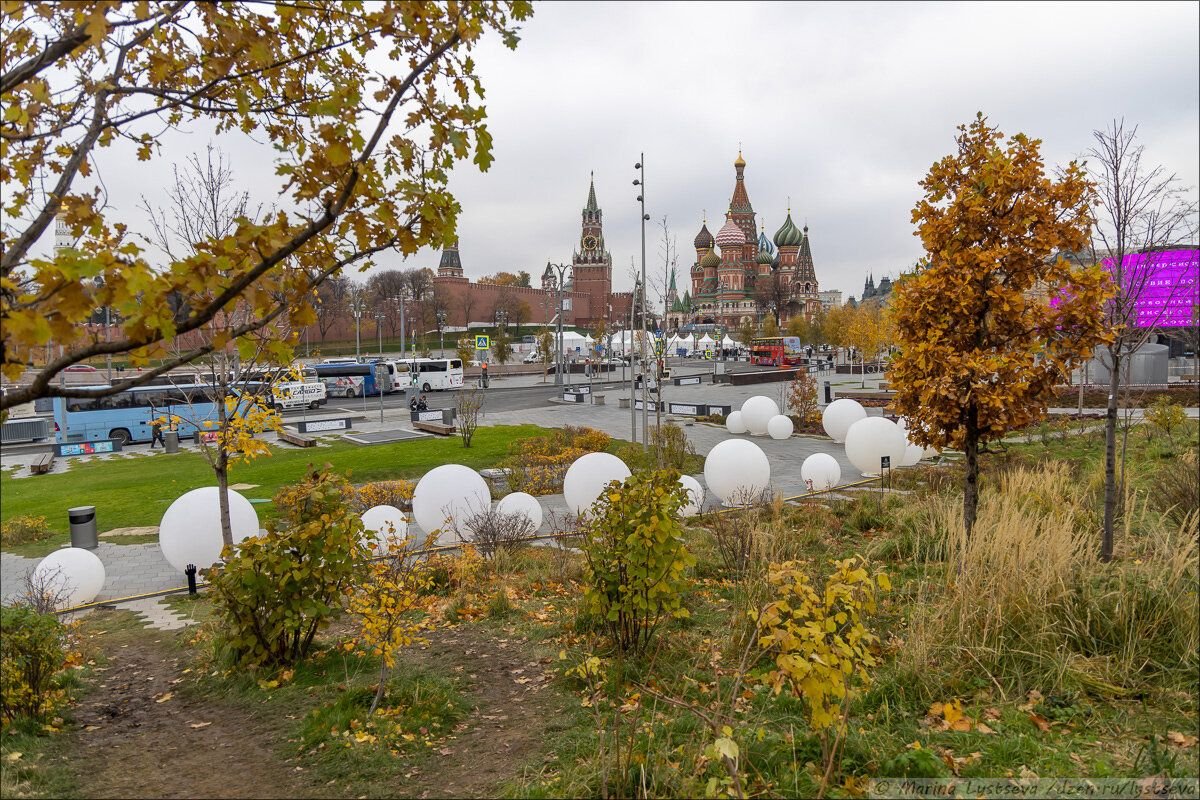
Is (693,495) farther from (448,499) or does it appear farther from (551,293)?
(551,293)

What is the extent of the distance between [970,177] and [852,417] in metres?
11.0

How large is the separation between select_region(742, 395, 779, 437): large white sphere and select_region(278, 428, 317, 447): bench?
42.4 feet

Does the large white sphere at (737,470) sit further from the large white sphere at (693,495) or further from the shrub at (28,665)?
the shrub at (28,665)

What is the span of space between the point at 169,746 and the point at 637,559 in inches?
124

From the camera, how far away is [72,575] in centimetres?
809

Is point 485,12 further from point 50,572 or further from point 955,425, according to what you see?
point 50,572

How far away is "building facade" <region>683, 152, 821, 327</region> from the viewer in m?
92.1

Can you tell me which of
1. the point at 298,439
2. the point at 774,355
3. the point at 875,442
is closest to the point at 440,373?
the point at 298,439

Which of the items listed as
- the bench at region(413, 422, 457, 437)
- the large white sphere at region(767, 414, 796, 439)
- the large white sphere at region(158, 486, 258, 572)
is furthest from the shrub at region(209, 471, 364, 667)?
the bench at region(413, 422, 457, 437)

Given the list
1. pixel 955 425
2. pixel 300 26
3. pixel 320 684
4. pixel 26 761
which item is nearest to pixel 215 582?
pixel 320 684

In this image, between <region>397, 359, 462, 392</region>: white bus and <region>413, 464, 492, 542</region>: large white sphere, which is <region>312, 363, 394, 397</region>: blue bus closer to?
<region>397, 359, 462, 392</region>: white bus

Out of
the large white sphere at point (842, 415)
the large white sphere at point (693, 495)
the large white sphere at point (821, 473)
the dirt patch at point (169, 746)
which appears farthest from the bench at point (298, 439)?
the dirt patch at point (169, 746)

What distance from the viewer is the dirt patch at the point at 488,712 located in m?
3.77

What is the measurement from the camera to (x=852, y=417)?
1761 centimetres
